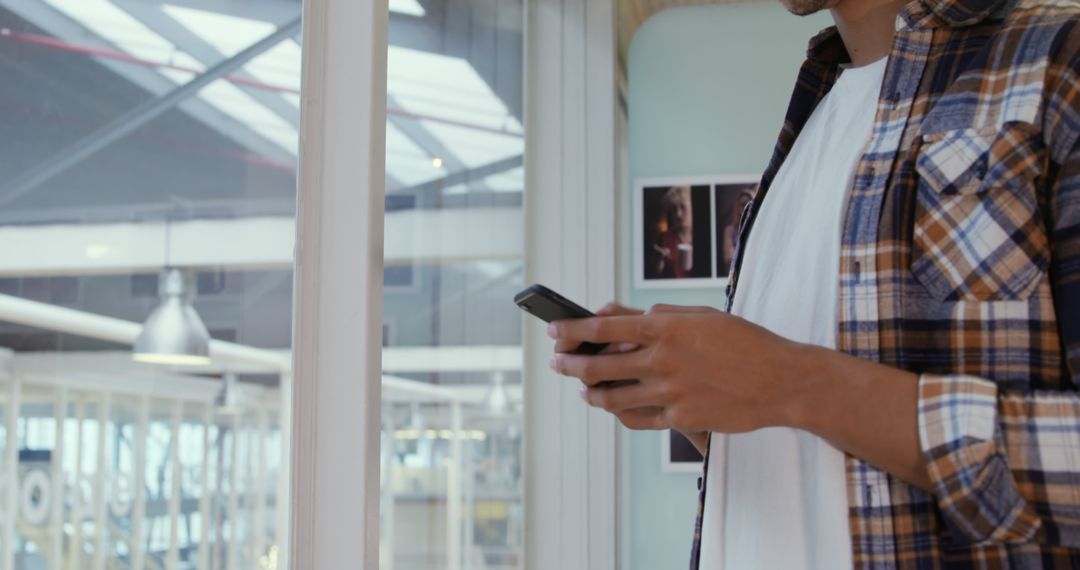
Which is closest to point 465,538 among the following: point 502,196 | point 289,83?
point 502,196

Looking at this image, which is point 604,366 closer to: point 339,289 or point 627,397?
point 627,397

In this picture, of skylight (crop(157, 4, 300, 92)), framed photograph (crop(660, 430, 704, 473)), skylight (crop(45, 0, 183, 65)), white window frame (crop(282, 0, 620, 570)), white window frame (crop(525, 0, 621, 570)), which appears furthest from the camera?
framed photograph (crop(660, 430, 704, 473))

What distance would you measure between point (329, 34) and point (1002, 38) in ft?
2.45

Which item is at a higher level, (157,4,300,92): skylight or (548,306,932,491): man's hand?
(157,4,300,92): skylight

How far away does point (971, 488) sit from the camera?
2.31ft

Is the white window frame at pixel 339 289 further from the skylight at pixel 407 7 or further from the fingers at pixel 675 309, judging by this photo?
the fingers at pixel 675 309

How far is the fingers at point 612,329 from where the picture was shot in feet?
2.47

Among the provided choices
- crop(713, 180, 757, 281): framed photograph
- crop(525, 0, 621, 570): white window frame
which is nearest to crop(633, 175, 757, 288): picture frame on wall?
crop(713, 180, 757, 281): framed photograph

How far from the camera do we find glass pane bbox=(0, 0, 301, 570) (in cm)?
75

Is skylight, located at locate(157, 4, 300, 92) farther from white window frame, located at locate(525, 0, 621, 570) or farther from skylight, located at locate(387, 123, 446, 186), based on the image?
white window frame, located at locate(525, 0, 621, 570)

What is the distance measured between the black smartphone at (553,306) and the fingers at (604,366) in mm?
19

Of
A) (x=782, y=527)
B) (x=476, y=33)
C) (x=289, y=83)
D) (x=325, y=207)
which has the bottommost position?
(x=782, y=527)

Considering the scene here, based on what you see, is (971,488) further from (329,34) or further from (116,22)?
(329,34)

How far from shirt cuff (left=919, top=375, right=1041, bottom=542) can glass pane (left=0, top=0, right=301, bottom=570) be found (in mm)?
606
